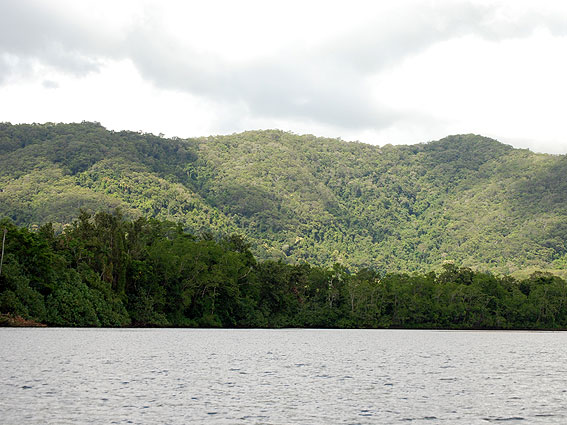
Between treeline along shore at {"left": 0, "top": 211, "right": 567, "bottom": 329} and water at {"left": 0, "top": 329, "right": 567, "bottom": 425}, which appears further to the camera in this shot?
treeline along shore at {"left": 0, "top": 211, "right": 567, "bottom": 329}

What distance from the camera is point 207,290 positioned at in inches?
4953

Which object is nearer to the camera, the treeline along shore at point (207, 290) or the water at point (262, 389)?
the water at point (262, 389)

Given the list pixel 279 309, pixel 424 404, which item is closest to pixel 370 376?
pixel 424 404

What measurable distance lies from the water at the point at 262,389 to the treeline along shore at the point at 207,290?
1571 inches

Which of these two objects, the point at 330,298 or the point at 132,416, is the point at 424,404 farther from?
the point at 330,298

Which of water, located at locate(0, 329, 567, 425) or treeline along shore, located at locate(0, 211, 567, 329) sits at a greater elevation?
treeline along shore, located at locate(0, 211, 567, 329)

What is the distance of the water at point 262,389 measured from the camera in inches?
970

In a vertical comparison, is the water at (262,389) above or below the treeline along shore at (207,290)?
below

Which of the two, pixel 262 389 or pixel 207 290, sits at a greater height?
pixel 207 290

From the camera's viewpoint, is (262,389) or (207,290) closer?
(262,389)

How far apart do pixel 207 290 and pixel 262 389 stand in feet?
307

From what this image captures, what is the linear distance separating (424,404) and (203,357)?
2835 cm

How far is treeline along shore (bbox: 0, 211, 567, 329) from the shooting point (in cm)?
9450

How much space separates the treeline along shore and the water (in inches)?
1571
